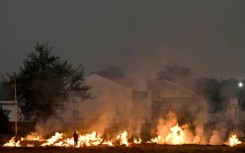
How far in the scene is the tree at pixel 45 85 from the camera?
4425 centimetres

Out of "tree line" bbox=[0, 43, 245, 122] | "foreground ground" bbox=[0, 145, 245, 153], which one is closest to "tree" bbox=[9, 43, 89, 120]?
"tree line" bbox=[0, 43, 245, 122]

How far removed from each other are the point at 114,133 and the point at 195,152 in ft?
49.6

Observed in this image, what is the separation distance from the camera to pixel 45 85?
1770 inches

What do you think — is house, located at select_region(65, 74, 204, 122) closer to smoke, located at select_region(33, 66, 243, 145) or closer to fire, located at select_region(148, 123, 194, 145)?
smoke, located at select_region(33, 66, 243, 145)

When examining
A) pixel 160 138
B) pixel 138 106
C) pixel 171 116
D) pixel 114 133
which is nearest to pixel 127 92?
pixel 138 106

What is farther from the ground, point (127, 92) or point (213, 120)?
point (127, 92)

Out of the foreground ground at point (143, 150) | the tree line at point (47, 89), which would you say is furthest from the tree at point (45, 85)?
the foreground ground at point (143, 150)

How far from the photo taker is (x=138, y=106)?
157ft

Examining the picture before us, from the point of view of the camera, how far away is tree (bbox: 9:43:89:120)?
145ft

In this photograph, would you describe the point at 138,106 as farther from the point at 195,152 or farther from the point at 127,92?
the point at 195,152

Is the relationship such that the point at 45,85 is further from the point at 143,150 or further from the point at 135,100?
the point at 143,150

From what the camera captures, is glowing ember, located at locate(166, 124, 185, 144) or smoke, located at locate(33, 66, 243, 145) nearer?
glowing ember, located at locate(166, 124, 185, 144)

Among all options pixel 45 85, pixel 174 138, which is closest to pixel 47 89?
pixel 45 85

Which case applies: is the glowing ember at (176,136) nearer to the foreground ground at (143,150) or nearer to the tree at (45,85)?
the foreground ground at (143,150)
